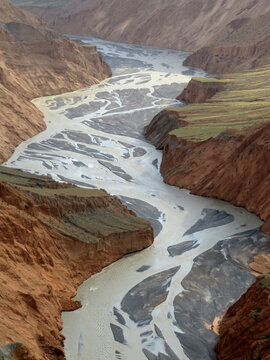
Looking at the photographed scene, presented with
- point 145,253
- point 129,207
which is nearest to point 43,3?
point 129,207

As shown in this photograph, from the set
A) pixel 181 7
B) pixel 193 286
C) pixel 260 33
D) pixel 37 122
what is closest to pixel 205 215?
pixel 193 286

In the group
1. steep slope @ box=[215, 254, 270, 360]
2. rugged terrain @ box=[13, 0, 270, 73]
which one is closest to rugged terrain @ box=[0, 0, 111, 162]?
rugged terrain @ box=[13, 0, 270, 73]

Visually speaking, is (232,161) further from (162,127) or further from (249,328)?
(249,328)

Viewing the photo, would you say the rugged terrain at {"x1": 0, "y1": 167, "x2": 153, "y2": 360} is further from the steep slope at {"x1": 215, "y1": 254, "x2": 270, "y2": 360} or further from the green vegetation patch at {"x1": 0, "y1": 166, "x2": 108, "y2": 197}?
the steep slope at {"x1": 215, "y1": 254, "x2": 270, "y2": 360}

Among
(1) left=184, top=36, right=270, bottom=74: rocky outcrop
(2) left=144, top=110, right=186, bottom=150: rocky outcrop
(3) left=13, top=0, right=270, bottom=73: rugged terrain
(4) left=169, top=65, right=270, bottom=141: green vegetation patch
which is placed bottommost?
(2) left=144, top=110, right=186, bottom=150: rocky outcrop

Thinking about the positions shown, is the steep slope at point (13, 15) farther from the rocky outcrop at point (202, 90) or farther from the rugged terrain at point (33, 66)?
the rocky outcrop at point (202, 90)

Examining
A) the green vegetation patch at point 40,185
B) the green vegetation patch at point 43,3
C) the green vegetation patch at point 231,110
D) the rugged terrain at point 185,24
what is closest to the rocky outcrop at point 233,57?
the rugged terrain at point 185,24

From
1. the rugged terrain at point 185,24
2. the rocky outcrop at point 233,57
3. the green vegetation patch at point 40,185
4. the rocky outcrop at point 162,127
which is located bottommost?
the green vegetation patch at point 40,185
